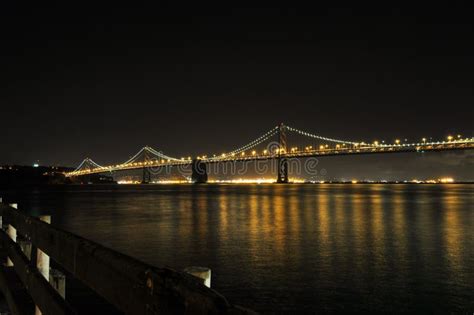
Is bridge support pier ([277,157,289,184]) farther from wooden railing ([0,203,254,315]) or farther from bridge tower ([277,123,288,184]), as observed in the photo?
wooden railing ([0,203,254,315])

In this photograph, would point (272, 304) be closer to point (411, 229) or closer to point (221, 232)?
point (221, 232)

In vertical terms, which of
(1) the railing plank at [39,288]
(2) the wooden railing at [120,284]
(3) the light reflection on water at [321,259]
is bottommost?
(3) the light reflection on water at [321,259]

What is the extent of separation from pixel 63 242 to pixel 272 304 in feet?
16.8

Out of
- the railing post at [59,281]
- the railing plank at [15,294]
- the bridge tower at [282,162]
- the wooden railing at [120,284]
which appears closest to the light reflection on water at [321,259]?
the railing plank at [15,294]

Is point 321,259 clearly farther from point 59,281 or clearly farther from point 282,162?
point 282,162

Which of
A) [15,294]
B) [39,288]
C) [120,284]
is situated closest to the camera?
[120,284]

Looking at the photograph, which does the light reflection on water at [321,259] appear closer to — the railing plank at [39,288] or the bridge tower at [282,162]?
the railing plank at [39,288]

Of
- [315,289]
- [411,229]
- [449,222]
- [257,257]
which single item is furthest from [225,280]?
[449,222]

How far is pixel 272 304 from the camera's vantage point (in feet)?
23.1

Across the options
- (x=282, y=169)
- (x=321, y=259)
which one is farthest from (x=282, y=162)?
(x=321, y=259)

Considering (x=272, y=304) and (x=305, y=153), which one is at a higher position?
(x=305, y=153)

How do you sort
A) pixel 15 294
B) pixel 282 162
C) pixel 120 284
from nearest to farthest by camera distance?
pixel 120 284, pixel 15 294, pixel 282 162

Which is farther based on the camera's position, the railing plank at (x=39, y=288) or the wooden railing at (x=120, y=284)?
the railing plank at (x=39, y=288)

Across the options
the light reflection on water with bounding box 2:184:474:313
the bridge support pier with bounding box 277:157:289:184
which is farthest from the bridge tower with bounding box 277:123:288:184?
the light reflection on water with bounding box 2:184:474:313
